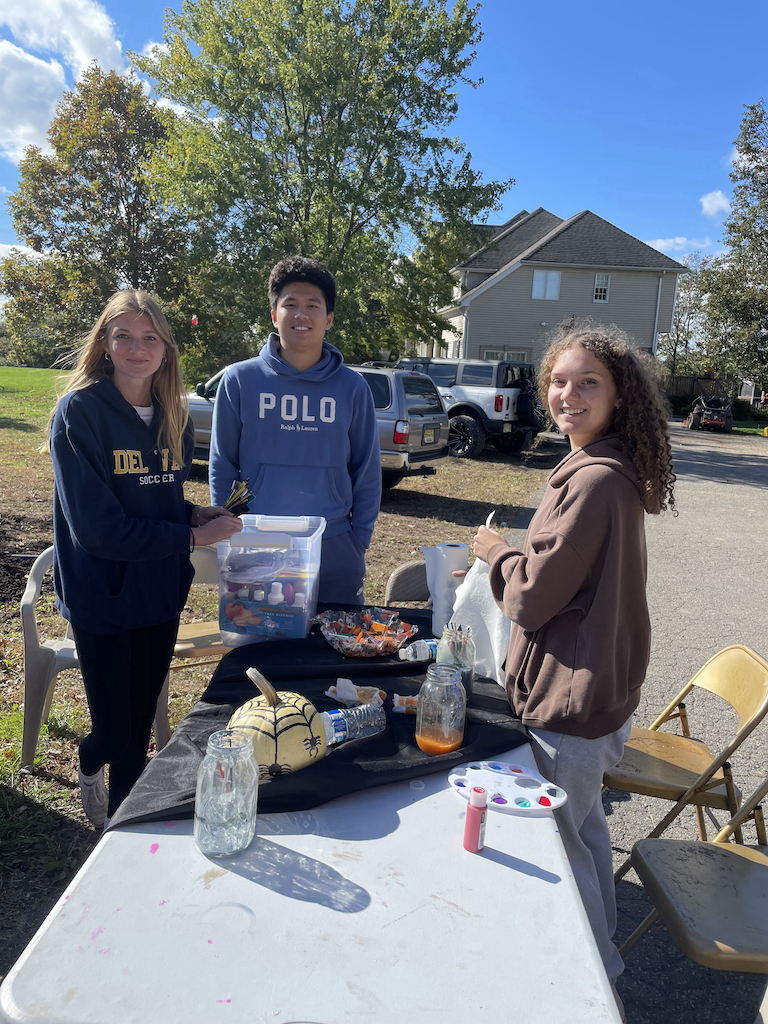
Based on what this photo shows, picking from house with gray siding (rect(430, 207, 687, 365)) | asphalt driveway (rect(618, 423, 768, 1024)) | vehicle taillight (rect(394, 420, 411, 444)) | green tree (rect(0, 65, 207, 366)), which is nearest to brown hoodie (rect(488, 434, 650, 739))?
asphalt driveway (rect(618, 423, 768, 1024))

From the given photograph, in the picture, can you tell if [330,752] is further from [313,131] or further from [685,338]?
[685,338]

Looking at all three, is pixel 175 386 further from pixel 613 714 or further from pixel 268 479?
pixel 613 714

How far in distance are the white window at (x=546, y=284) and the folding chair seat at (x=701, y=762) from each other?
27.5m

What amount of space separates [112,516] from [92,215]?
21.0 m

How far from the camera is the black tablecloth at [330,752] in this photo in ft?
5.16

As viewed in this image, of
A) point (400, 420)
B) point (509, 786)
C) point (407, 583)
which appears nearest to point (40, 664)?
point (407, 583)

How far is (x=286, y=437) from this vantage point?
3.05 m

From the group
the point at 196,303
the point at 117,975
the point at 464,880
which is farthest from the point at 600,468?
the point at 196,303

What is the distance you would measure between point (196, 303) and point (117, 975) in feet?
69.0

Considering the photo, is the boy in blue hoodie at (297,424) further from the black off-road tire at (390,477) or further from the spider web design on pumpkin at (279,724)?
the black off-road tire at (390,477)

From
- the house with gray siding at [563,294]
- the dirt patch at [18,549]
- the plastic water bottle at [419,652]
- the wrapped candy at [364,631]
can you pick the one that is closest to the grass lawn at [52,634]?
the dirt patch at [18,549]

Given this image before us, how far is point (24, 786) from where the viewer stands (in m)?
3.31

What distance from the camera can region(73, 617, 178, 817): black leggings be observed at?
8.20ft

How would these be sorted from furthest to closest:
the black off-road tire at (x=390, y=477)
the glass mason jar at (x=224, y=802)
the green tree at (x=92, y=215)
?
1. the green tree at (x=92, y=215)
2. the black off-road tire at (x=390, y=477)
3. the glass mason jar at (x=224, y=802)
